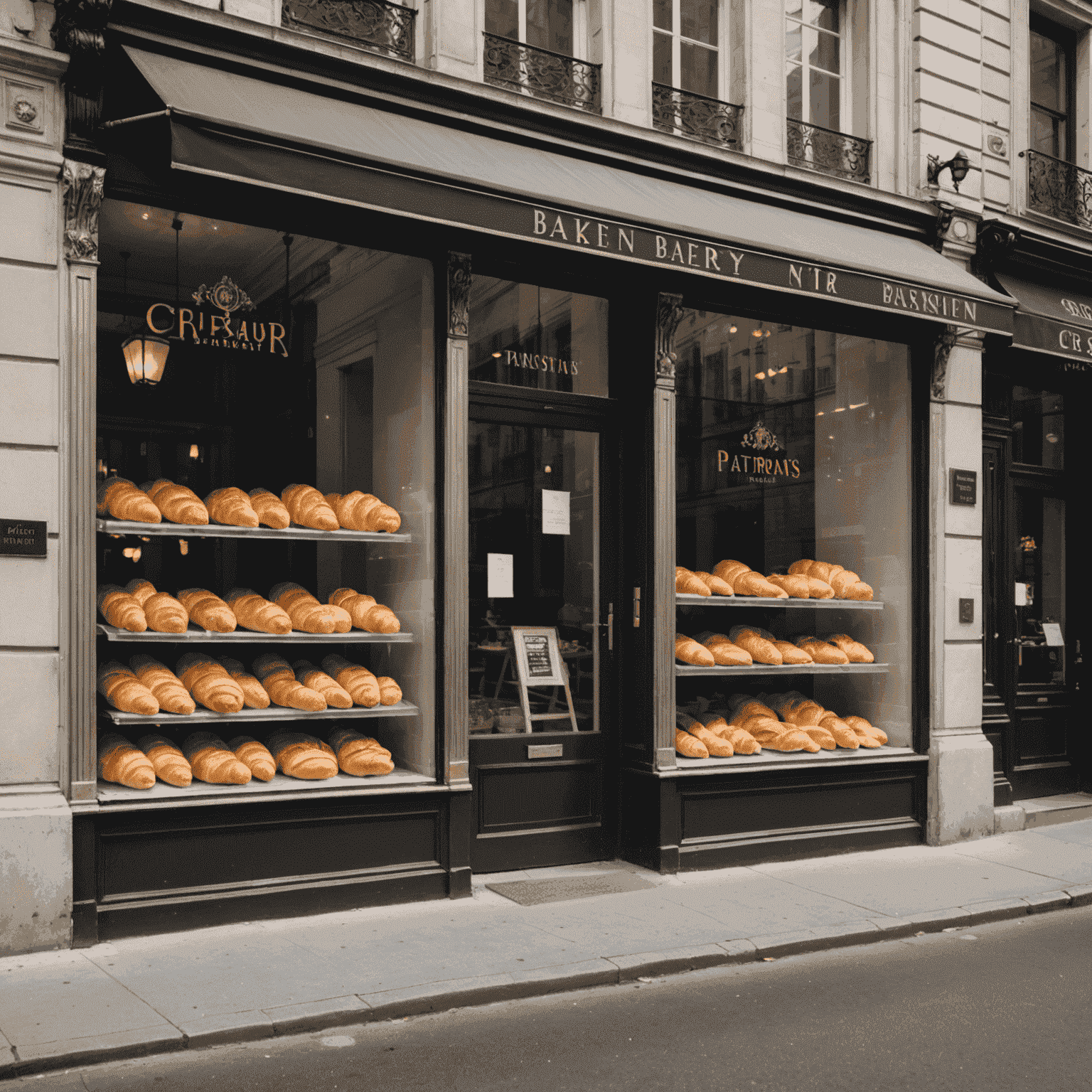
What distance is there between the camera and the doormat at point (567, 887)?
288 inches

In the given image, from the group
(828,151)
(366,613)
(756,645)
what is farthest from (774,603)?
(828,151)

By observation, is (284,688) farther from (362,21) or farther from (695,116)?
(695,116)

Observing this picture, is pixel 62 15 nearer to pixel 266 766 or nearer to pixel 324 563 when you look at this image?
pixel 324 563

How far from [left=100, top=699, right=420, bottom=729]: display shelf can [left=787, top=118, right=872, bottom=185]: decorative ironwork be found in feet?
18.0

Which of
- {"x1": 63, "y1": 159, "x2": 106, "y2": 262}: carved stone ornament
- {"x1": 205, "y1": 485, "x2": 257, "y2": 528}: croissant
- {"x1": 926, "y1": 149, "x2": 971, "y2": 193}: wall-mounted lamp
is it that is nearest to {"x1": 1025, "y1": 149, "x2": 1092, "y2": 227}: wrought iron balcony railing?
{"x1": 926, "y1": 149, "x2": 971, "y2": 193}: wall-mounted lamp

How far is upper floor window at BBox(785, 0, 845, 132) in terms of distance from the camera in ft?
31.7

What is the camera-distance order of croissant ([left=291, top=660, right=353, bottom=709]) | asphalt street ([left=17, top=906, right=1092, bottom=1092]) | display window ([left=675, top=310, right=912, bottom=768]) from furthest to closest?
display window ([left=675, top=310, right=912, bottom=768]) < croissant ([left=291, top=660, right=353, bottom=709]) < asphalt street ([left=17, top=906, right=1092, bottom=1092])

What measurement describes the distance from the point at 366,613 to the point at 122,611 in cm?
159

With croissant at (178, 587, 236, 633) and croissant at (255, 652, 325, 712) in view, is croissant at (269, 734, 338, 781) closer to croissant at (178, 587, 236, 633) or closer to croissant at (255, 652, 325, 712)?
croissant at (255, 652, 325, 712)

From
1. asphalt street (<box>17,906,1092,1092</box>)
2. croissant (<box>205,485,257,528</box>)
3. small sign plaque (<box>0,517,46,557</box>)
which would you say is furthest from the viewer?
croissant (<box>205,485,257,528</box>)

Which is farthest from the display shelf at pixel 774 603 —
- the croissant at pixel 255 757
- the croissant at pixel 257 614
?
the croissant at pixel 255 757

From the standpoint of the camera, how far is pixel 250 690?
7145 millimetres

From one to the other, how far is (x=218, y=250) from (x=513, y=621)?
126 inches

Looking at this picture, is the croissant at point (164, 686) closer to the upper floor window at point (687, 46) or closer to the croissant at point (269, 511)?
the croissant at point (269, 511)
